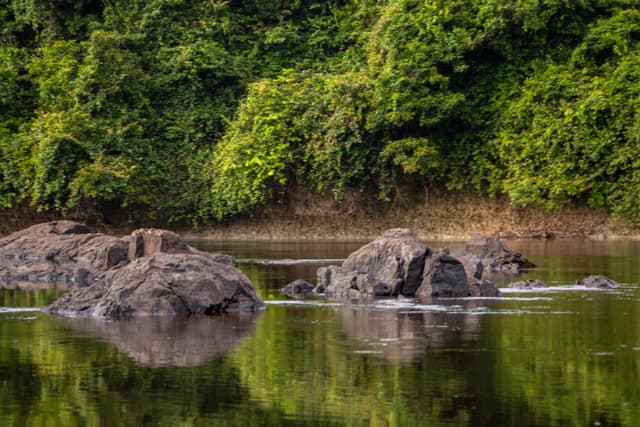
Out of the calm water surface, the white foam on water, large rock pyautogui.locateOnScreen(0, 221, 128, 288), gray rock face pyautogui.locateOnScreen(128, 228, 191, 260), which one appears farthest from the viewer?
large rock pyautogui.locateOnScreen(0, 221, 128, 288)

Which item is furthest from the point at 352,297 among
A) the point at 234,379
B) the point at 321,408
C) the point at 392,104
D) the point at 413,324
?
the point at 392,104

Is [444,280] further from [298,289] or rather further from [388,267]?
[298,289]

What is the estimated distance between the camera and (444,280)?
869 inches

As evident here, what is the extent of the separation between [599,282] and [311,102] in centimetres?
2546

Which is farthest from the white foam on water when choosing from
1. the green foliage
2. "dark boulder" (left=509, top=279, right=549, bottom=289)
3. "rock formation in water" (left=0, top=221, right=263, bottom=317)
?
the green foliage

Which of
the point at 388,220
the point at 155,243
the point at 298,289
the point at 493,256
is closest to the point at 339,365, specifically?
the point at 298,289

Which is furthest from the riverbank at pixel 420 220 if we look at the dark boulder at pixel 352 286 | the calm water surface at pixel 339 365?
the calm water surface at pixel 339 365

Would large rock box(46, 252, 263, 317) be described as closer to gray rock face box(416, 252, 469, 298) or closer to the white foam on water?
the white foam on water

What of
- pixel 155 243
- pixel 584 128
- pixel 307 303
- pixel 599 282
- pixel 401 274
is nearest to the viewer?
pixel 307 303

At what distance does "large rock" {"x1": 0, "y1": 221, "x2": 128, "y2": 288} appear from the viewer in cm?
2809

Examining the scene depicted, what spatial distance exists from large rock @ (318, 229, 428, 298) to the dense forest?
68.2ft

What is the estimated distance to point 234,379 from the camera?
495 inches

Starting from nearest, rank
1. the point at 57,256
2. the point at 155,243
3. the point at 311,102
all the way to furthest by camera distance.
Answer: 1. the point at 155,243
2. the point at 57,256
3. the point at 311,102

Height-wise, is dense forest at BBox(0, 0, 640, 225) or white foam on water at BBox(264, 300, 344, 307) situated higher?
dense forest at BBox(0, 0, 640, 225)
